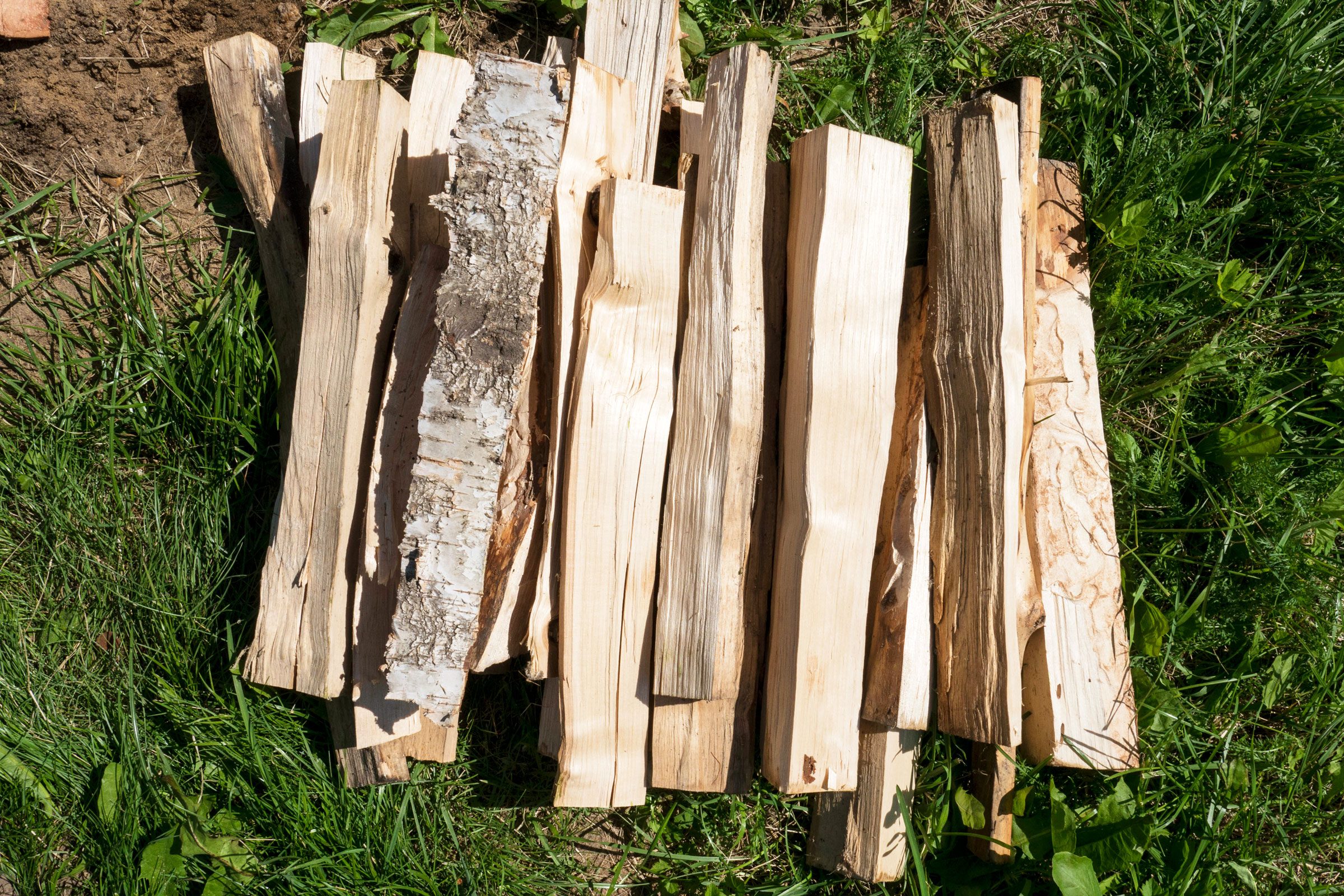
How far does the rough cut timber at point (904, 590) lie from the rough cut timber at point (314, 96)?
83.8 inches

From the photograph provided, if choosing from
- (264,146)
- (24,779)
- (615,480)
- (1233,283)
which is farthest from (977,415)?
(24,779)

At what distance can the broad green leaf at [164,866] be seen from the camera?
9.53ft

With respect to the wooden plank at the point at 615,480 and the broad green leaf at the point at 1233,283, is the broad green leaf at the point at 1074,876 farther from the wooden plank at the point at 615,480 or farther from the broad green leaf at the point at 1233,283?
the broad green leaf at the point at 1233,283

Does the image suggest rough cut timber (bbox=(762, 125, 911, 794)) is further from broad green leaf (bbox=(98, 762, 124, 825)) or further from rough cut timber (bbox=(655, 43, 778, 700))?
broad green leaf (bbox=(98, 762, 124, 825))

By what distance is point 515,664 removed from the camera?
2.89 m

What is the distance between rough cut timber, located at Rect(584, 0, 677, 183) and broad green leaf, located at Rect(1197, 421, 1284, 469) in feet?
8.28

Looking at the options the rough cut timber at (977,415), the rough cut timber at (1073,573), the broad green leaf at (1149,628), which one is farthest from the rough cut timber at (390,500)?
the broad green leaf at (1149,628)

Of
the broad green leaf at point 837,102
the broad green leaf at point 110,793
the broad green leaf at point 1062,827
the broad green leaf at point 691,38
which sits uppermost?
the broad green leaf at point 691,38

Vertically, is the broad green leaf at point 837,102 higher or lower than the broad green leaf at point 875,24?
lower

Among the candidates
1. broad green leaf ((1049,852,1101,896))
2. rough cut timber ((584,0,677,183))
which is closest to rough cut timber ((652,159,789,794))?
rough cut timber ((584,0,677,183))

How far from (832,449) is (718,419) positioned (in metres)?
0.35

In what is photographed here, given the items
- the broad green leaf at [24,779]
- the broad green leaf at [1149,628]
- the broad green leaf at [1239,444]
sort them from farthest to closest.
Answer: the broad green leaf at [1239,444], the broad green leaf at [1149,628], the broad green leaf at [24,779]

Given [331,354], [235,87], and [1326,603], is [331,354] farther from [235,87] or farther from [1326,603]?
[1326,603]

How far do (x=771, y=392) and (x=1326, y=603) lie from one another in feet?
Result: 8.18
